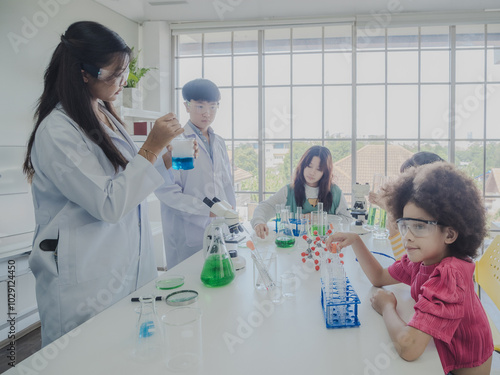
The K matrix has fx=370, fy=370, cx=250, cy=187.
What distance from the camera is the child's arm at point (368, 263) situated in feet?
4.41

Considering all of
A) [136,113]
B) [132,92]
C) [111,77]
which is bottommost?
[111,77]

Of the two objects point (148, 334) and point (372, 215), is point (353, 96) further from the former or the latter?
point (148, 334)

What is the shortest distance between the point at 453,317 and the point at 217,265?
0.76 meters

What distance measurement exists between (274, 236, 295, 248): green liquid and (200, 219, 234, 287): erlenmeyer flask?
0.59m

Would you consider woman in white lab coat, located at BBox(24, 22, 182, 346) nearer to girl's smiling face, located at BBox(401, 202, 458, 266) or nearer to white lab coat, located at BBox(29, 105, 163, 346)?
white lab coat, located at BBox(29, 105, 163, 346)

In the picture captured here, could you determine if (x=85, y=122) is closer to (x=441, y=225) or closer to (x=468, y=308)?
(x=441, y=225)

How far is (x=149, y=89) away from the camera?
165 inches

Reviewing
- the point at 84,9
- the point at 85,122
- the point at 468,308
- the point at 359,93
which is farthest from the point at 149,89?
the point at 468,308

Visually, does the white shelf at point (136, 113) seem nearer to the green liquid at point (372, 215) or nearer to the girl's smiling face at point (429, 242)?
the green liquid at point (372, 215)

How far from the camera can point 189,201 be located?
2.16 metres

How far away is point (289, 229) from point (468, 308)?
106cm

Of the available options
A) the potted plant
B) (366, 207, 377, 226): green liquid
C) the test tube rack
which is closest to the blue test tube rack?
the test tube rack

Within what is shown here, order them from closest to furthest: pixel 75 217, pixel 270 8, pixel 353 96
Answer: pixel 75 217 < pixel 270 8 < pixel 353 96

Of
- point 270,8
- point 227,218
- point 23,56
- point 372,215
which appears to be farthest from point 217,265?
point 270,8
